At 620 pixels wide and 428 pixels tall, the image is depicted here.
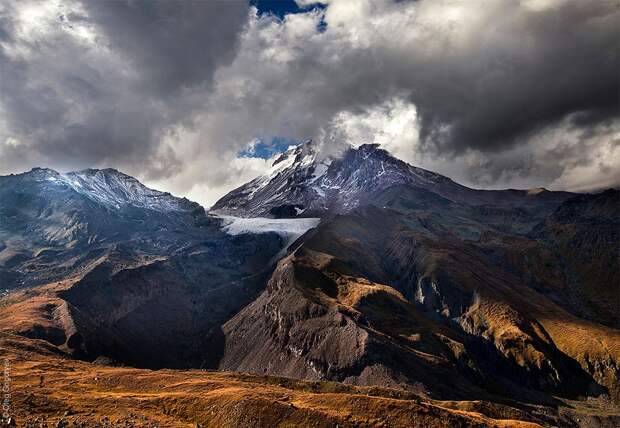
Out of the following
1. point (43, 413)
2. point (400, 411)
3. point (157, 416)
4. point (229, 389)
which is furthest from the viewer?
point (229, 389)

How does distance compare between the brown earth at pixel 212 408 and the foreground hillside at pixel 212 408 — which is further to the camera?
the brown earth at pixel 212 408

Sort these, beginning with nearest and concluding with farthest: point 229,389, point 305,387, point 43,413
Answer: point 43,413 < point 229,389 < point 305,387

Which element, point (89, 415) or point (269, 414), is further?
point (269, 414)

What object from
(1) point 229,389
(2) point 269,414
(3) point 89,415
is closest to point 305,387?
(1) point 229,389

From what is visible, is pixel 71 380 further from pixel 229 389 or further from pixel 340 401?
pixel 340 401

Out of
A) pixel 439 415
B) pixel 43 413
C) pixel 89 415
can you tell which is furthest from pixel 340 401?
pixel 43 413

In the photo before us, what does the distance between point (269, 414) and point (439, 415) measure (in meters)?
49.7

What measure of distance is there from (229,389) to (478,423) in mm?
77077

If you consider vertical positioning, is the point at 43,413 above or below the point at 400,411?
below

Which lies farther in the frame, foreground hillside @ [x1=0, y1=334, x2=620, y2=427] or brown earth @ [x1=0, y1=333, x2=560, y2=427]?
brown earth @ [x1=0, y1=333, x2=560, y2=427]

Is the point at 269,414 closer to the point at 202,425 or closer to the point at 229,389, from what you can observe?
the point at 202,425

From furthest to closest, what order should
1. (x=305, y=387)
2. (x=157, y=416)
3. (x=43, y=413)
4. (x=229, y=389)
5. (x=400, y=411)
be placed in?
(x=305, y=387) → (x=229, y=389) → (x=400, y=411) → (x=157, y=416) → (x=43, y=413)

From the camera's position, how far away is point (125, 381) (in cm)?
19288

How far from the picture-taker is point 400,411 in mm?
149125
